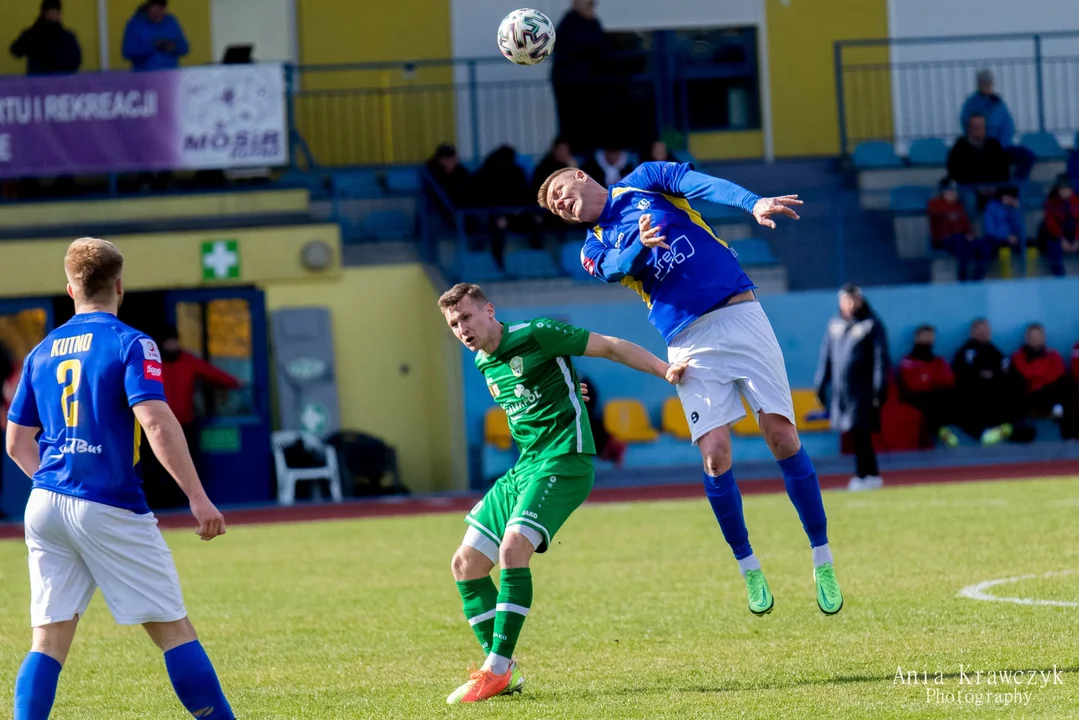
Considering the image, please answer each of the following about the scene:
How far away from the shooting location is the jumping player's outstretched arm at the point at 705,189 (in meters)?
6.80

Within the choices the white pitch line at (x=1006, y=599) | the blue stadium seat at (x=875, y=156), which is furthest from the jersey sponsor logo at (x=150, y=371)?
the blue stadium seat at (x=875, y=156)

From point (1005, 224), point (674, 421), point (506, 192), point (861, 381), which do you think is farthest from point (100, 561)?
point (1005, 224)

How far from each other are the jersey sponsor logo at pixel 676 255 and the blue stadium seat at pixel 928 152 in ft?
54.3

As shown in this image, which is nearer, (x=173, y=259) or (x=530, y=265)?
(x=173, y=259)

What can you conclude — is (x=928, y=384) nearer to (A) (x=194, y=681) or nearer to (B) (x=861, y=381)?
(B) (x=861, y=381)

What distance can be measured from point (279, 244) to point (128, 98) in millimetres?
2710

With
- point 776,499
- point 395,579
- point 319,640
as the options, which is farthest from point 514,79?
point 319,640

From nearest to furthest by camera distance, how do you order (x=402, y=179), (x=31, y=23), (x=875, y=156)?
(x=402, y=179) < (x=875, y=156) < (x=31, y=23)

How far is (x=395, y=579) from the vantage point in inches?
441

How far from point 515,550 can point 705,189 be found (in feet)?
6.11

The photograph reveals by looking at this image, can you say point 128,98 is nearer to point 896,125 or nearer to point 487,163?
point 487,163

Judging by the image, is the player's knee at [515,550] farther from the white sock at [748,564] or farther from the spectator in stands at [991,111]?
the spectator in stands at [991,111]

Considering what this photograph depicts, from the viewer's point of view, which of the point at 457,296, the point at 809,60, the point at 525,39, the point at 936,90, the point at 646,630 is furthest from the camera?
the point at 809,60

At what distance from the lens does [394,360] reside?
21.0m
